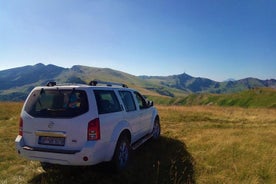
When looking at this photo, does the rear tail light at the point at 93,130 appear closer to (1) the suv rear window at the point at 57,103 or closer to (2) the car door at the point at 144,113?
(1) the suv rear window at the point at 57,103

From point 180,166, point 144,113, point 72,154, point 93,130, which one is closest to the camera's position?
point 72,154

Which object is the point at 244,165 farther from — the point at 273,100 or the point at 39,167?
the point at 273,100

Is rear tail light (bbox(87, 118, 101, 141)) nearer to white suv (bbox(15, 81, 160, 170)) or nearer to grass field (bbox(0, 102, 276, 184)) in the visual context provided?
white suv (bbox(15, 81, 160, 170))

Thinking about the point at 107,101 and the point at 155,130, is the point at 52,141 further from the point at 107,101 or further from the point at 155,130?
the point at 155,130

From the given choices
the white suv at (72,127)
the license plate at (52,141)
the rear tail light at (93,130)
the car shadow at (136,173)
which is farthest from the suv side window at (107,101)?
the car shadow at (136,173)

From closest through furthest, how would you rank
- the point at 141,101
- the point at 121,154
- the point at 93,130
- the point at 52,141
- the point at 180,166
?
1. the point at 93,130
2. the point at 52,141
3. the point at 121,154
4. the point at 180,166
5. the point at 141,101

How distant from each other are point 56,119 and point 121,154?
6.64ft

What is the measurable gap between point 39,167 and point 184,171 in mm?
4113

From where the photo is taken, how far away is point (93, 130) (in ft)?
18.7

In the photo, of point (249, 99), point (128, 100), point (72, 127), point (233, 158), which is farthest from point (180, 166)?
point (249, 99)

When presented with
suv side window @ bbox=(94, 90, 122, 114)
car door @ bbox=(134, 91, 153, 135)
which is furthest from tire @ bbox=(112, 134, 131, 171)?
car door @ bbox=(134, 91, 153, 135)

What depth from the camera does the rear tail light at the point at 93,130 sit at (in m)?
5.68

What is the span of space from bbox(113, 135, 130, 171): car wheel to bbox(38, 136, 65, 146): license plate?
4.62 ft

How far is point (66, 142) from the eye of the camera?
225 inches
